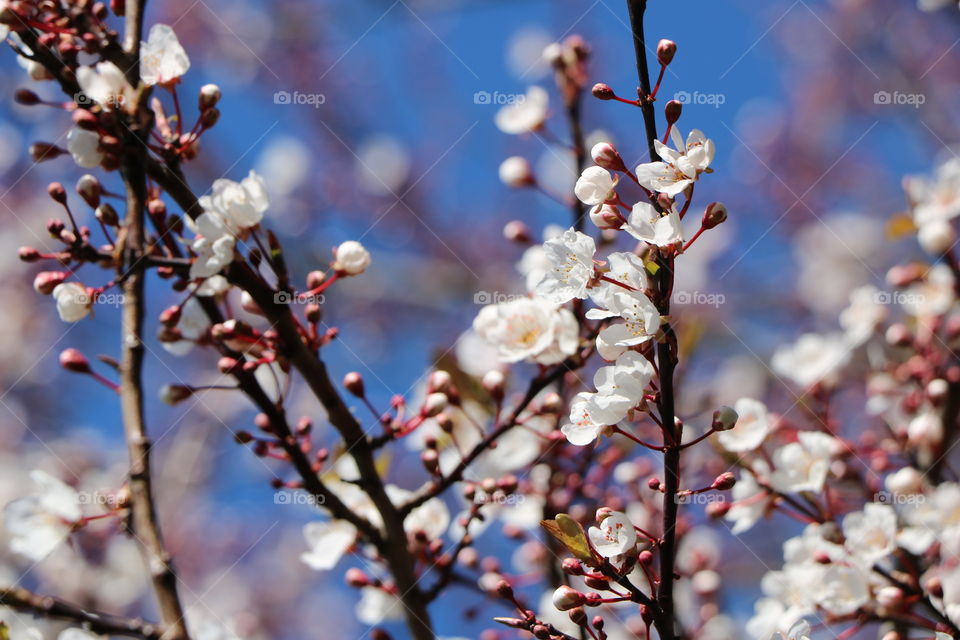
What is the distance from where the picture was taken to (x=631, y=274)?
1.23 meters

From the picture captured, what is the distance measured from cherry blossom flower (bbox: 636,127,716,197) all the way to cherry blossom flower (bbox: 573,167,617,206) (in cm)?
8

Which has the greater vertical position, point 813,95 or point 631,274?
point 813,95

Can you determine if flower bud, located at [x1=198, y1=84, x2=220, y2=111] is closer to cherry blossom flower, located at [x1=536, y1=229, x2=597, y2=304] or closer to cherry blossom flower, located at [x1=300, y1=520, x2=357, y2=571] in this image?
cherry blossom flower, located at [x1=536, y1=229, x2=597, y2=304]

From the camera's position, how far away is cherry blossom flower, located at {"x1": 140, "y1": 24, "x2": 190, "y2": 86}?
1.66 m

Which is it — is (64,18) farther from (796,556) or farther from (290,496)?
(796,556)

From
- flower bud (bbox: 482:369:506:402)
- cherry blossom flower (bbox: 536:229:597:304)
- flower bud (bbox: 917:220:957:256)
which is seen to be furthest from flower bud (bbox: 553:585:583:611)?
flower bud (bbox: 917:220:957:256)

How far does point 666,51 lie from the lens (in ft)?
4.33

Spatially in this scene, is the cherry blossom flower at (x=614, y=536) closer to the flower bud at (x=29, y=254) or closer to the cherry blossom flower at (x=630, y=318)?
the cherry blossom flower at (x=630, y=318)

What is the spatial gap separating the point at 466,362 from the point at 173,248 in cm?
123

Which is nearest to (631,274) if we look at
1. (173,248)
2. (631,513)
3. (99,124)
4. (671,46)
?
(671,46)

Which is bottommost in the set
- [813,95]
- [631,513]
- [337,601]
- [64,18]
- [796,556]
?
[796,556]

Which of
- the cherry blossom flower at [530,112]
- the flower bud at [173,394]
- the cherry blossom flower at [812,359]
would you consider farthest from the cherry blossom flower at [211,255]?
the cherry blossom flower at [812,359]

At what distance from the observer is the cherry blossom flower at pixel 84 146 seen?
161 centimetres

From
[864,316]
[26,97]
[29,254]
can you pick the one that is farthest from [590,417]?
[864,316]
